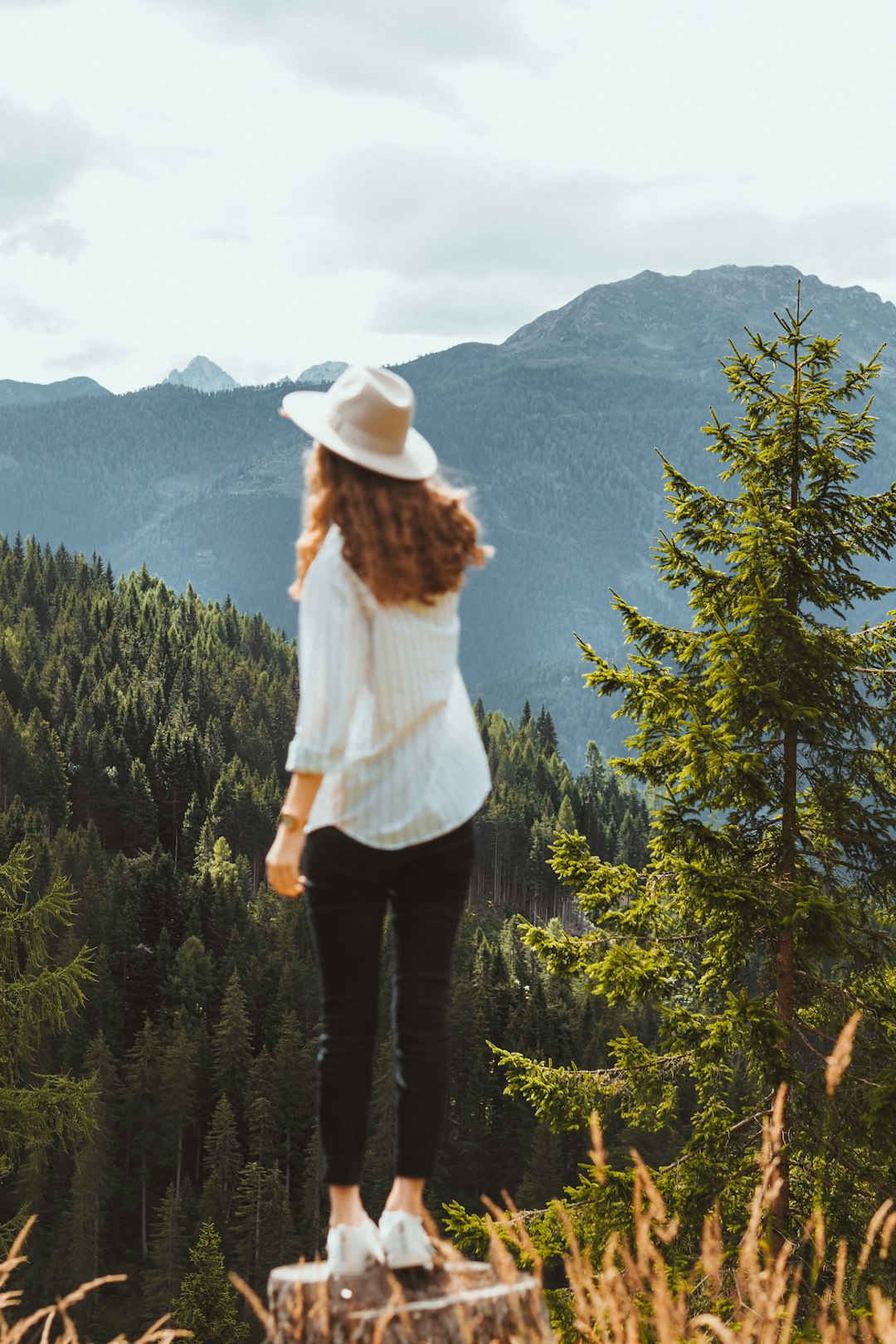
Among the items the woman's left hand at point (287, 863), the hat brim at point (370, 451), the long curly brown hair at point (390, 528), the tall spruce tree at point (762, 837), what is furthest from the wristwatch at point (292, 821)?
the tall spruce tree at point (762, 837)

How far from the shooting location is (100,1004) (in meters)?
63.0

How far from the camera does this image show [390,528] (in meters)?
3.43

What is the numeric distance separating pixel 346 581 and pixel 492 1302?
6.43 ft

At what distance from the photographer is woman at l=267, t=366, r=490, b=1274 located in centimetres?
338

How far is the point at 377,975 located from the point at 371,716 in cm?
75

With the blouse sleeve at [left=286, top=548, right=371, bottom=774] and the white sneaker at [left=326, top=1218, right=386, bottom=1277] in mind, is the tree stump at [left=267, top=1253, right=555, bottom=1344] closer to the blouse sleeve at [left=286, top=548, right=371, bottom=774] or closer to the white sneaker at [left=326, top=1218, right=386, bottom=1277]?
the white sneaker at [left=326, top=1218, right=386, bottom=1277]

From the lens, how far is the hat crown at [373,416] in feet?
11.6

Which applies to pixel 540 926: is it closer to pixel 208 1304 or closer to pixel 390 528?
pixel 390 528

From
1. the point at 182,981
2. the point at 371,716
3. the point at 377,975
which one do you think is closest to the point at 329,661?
the point at 371,716

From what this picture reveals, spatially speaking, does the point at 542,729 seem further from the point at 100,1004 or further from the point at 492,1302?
the point at 492,1302

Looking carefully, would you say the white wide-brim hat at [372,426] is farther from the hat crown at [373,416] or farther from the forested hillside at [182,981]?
the forested hillside at [182,981]

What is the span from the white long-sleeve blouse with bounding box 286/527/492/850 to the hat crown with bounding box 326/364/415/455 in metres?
0.28

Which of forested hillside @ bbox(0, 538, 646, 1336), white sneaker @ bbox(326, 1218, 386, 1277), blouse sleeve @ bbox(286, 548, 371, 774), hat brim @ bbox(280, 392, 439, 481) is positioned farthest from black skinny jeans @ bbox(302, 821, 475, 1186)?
forested hillside @ bbox(0, 538, 646, 1336)

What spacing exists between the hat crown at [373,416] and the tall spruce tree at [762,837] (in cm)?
603
